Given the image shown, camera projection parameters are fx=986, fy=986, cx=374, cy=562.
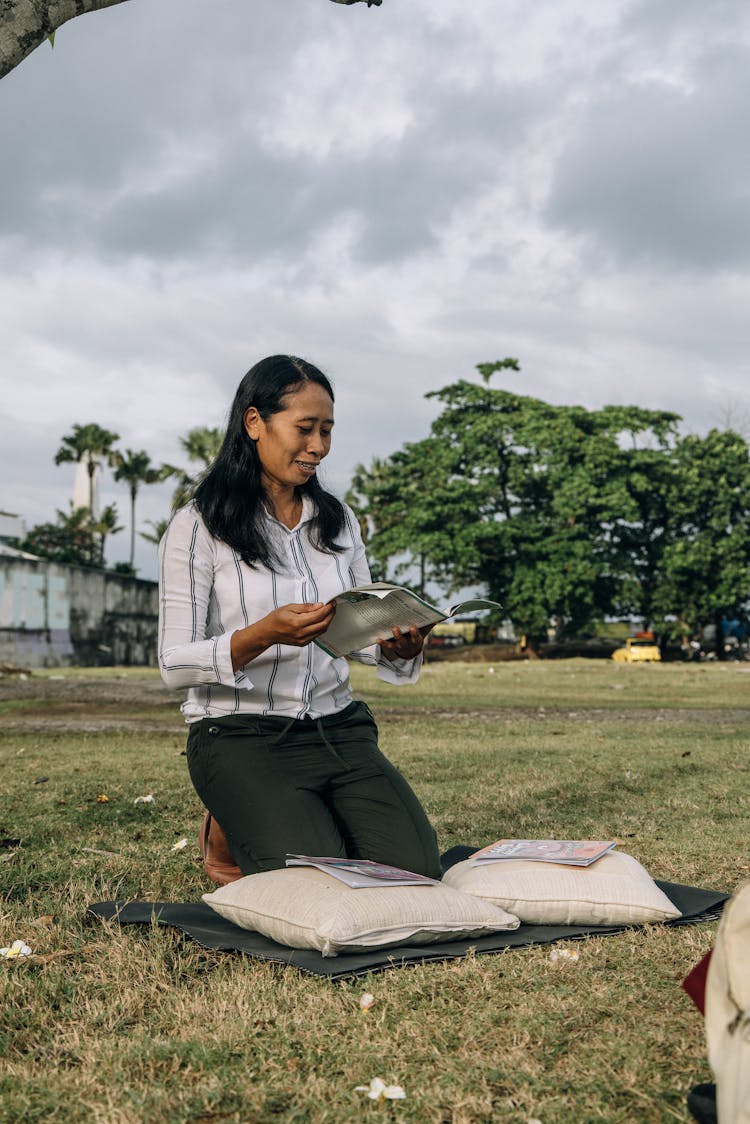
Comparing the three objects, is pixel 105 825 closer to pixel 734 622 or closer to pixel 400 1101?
pixel 400 1101

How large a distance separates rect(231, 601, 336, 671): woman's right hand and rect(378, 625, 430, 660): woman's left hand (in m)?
0.45

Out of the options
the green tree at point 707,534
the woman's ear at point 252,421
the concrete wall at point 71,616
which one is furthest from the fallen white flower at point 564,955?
the green tree at point 707,534

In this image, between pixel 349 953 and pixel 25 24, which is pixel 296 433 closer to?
pixel 25 24

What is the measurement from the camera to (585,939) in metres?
3.28

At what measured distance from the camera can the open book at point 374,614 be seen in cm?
340

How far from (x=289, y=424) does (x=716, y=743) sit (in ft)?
22.1

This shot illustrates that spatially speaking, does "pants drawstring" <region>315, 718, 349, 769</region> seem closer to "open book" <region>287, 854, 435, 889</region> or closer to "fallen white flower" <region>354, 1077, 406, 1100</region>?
"open book" <region>287, 854, 435, 889</region>

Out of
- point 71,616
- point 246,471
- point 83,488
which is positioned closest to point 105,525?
point 83,488

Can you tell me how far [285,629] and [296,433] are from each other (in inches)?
37.9

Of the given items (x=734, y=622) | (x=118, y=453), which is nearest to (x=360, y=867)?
(x=734, y=622)

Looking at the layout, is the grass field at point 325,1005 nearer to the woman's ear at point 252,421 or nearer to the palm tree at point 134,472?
the woman's ear at point 252,421

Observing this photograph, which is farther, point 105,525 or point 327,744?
point 105,525

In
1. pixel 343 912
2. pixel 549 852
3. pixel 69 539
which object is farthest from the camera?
pixel 69 539

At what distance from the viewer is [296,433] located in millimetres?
4027
